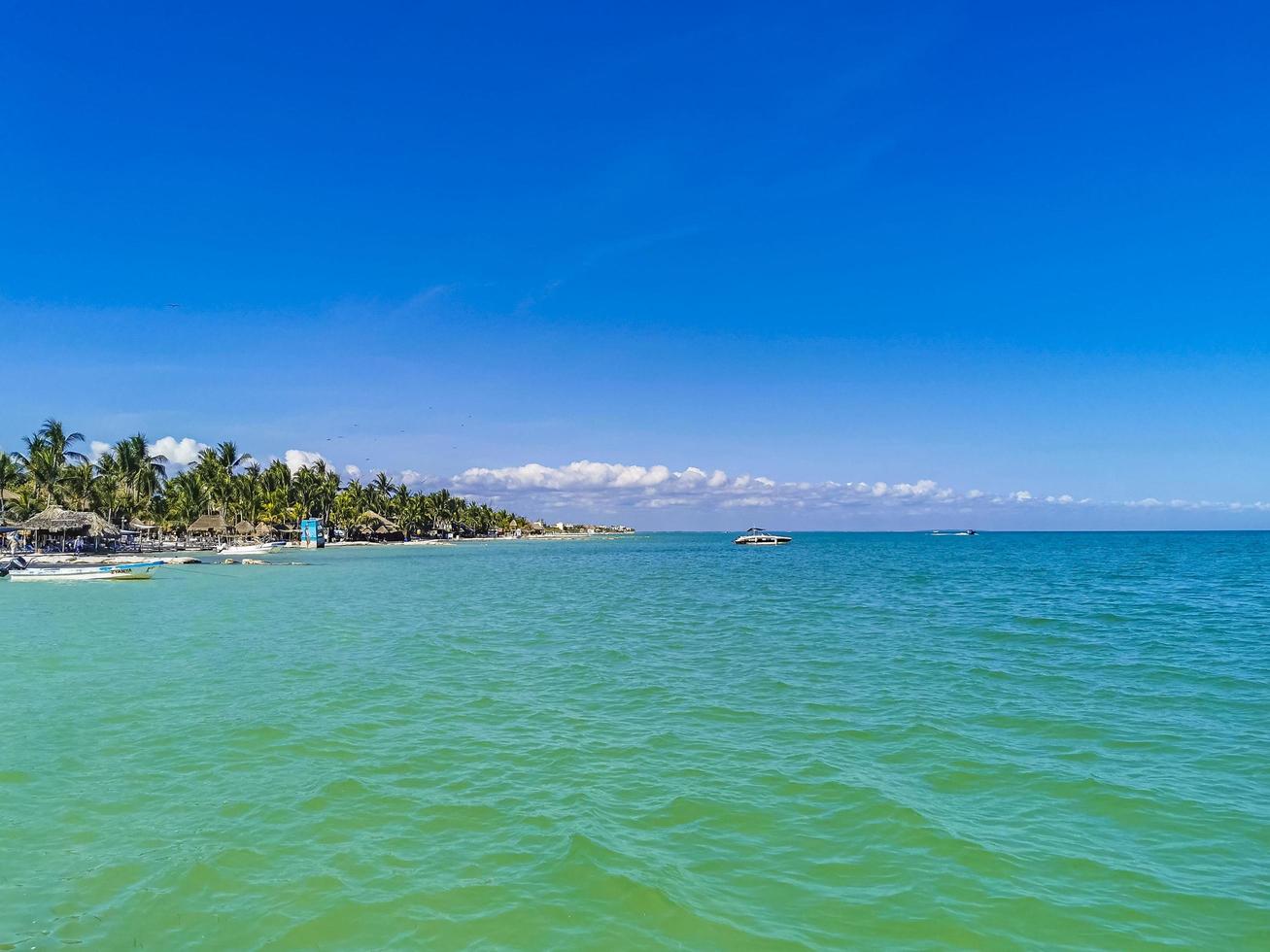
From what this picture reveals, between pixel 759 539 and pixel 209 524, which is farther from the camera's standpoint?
pixel 759 539

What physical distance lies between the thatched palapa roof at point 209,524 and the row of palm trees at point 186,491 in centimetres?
237

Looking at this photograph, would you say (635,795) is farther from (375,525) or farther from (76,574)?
(375,525)

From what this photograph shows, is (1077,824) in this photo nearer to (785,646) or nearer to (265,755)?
(265,755)

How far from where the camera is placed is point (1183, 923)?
668 cm

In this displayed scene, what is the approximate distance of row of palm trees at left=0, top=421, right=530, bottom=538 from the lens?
274 ft

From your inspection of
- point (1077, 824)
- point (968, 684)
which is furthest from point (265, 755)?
point (968, 684)

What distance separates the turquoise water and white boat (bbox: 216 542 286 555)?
78.7 metres

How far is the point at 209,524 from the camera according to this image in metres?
110

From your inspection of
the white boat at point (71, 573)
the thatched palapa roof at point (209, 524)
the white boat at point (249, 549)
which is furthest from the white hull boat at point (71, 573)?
the thatched palapa roof at point (209, 524)

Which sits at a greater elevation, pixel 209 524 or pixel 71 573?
pixel 209 524

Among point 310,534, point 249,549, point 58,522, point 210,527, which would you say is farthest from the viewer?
point 310,534

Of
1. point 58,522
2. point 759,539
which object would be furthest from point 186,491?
point 759,539

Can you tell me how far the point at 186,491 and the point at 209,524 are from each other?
572 cm

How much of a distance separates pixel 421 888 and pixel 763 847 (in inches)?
140
